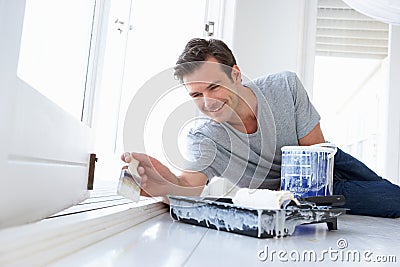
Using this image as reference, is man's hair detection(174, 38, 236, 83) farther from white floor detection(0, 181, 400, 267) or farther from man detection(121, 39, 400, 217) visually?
white floor detection(0, 181, 400, 267)

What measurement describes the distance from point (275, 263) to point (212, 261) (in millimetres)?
79

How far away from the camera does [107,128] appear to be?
5.74 feet

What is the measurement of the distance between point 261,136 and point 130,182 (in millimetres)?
677

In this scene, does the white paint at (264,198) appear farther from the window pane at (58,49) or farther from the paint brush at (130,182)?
the window pane at (58,49)

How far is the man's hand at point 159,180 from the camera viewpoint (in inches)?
42.8

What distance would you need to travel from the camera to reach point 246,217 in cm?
79

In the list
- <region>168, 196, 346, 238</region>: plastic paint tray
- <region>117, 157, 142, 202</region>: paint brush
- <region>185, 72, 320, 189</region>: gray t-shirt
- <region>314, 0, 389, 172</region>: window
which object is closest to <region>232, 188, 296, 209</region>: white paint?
<region>168, 196, 346, 238</region>: plastic paint tray

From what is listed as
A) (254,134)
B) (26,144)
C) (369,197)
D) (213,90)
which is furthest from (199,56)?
(26,144)

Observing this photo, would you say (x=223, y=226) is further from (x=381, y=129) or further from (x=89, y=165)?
(x=381, y=129)

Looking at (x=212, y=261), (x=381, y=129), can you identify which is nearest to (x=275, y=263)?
(x=212, y=261)

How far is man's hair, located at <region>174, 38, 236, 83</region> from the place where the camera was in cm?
132

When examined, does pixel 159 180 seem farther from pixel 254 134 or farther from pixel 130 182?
pixel 254 134

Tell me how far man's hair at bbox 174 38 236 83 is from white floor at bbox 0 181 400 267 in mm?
509

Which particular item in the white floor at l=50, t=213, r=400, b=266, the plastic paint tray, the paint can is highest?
the paint can
